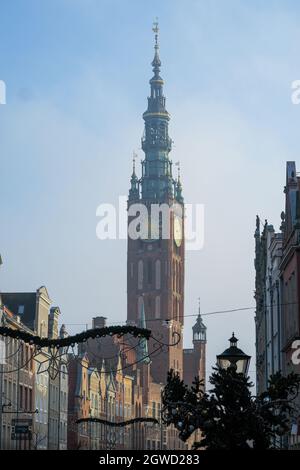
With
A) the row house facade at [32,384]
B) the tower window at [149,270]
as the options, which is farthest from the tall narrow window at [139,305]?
the row house facade at [32,384]

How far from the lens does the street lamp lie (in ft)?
56.9

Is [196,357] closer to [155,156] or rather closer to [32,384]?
[155,156]

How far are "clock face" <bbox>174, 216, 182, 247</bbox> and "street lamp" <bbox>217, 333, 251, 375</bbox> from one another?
15852 cm

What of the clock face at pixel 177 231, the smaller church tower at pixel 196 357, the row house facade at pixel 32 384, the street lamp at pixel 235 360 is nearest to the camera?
the street lamp at pixel 235 360

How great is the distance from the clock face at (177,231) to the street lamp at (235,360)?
15852cm

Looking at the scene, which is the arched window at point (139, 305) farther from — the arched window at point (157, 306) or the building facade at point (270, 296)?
the building facade at point (270, 296)

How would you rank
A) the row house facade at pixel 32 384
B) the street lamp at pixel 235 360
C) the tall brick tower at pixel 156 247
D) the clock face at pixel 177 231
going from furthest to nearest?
the clock face at pixel 177 231
the tall brick tower at pixel 156 247
the row house facade at pixel 32 384
the street lamp at pixel 235 360

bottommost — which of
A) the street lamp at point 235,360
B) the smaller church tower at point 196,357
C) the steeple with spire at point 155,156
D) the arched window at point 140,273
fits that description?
the street lamp at point 235,360

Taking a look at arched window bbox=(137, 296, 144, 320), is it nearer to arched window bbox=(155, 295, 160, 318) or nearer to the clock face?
arched window bbox=(155, 295, 160, 318)

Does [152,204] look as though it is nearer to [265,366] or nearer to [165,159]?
[165,159]

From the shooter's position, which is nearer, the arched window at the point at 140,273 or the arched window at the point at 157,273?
the arched window at the point at 140,273

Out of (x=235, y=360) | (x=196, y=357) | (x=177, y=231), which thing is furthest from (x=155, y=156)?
(x=235, y=360)

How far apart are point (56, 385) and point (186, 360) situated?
314ft

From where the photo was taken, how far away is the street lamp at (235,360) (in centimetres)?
1734
